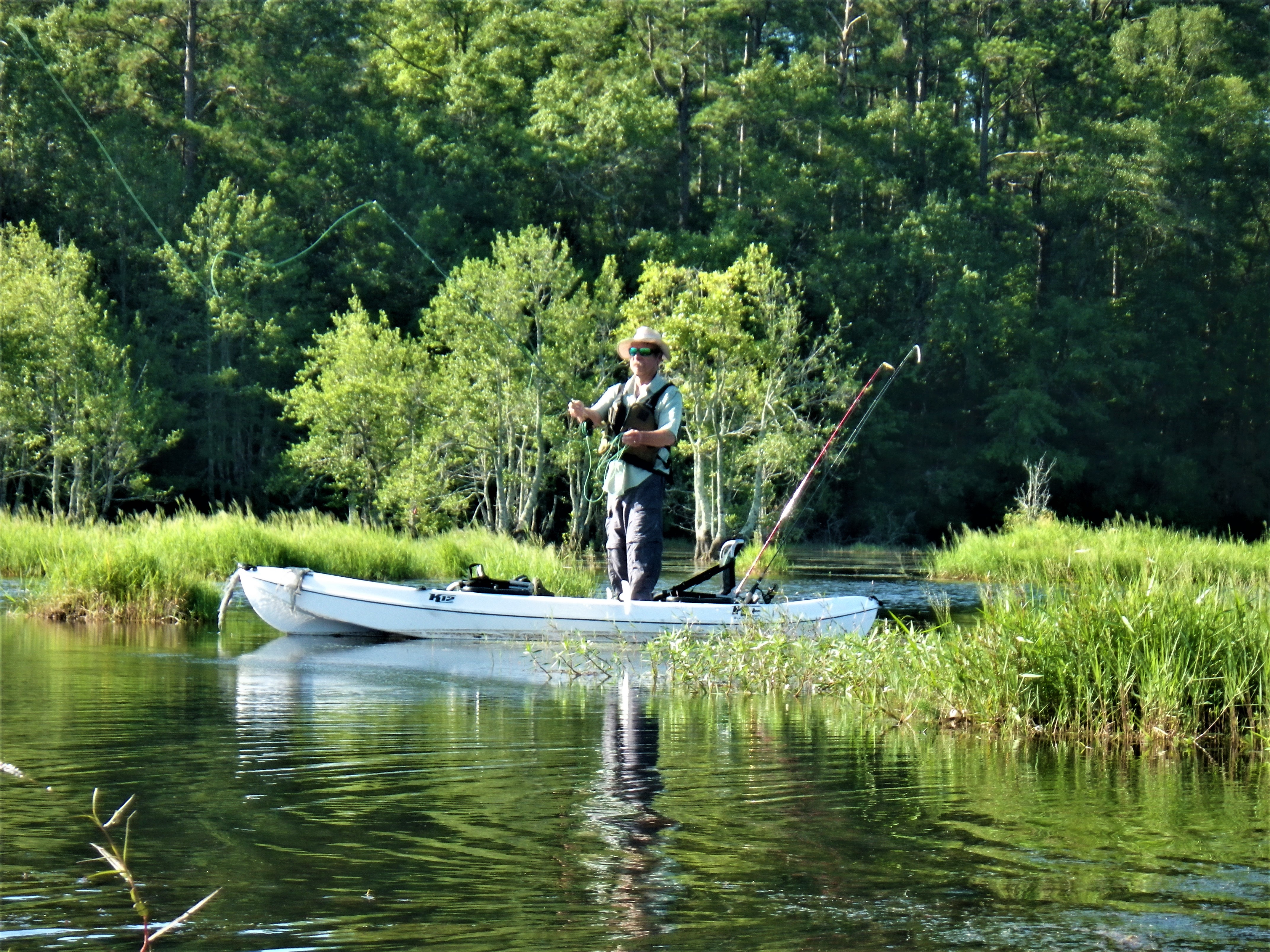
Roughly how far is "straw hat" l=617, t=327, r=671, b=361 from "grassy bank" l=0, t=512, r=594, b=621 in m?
4.47

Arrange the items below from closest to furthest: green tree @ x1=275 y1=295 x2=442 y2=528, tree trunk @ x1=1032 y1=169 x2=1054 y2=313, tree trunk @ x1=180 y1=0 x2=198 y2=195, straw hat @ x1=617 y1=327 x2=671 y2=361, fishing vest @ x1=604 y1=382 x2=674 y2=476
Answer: straw hat @ x1=617 y1=327 x2=671 y2=361 → fishing vest @ x1=604 y1=382 x2=674 y2=476 → green tree @ x1=275 y1=295 x2=442 y2=528 → tree trunk @ x1=180 y1=0 x2=198 y2=195 → tree trunk @ x1=1032 y1=169 x2=1054 y2=313

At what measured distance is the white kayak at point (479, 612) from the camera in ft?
35.3

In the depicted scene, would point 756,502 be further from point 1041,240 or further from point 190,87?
point 190,87

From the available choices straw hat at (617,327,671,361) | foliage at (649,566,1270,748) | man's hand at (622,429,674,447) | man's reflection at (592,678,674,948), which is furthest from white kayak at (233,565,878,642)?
man's reflection at (592,678,674,948)

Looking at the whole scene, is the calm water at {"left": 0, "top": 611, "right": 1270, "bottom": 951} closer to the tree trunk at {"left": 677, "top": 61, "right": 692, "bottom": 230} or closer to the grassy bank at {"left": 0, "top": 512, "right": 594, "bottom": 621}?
the grassy bank at {"left": 0, "top": 512, "right": 594, "bottom": 621}

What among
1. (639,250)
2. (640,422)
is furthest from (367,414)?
(640,422)

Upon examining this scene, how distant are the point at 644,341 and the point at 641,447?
2.35 feet

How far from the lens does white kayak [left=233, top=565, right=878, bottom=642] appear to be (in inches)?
423

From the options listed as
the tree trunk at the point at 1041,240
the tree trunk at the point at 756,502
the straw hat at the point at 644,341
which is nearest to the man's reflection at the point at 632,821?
the straw hat at the point at 644,341

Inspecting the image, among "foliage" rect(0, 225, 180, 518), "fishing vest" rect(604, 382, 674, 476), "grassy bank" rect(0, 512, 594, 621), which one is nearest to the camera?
"fishing vest" rect(604, 382, 674, 476)

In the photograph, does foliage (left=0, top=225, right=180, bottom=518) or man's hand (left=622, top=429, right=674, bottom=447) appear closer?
man's hand (left=622, top=429, right=674, bottom=447)

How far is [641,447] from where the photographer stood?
1059 cm

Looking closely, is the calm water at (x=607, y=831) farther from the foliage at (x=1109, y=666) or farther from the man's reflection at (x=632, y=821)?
the foliage at (x=1109, y=666)

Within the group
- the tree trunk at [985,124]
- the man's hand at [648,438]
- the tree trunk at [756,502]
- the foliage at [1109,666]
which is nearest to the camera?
the foliage at [1109,666]
